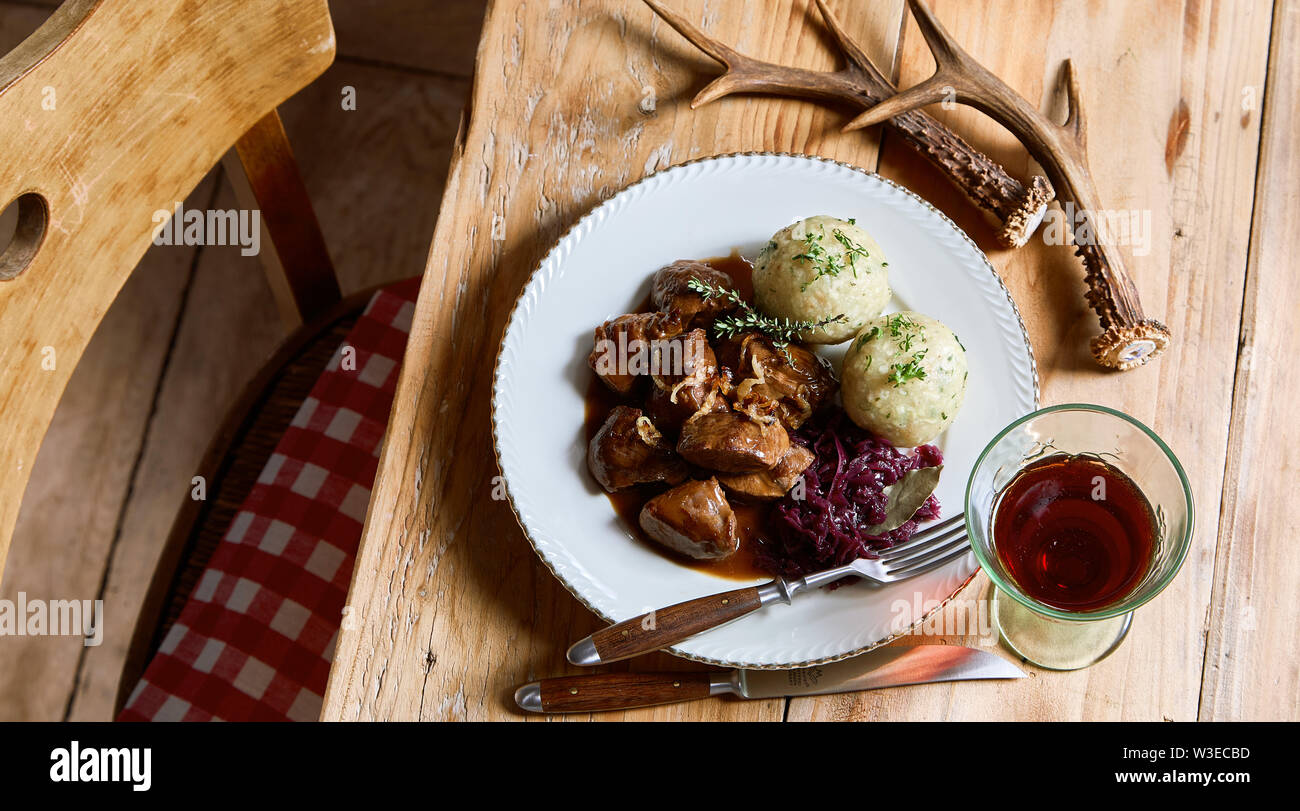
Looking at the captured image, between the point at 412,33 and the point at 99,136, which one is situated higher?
the point at 412,33

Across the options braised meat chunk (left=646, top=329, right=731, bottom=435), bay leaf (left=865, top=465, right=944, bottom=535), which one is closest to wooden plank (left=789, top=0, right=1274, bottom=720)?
bay leaf (left=865, top=465, right=944, bottom=535)

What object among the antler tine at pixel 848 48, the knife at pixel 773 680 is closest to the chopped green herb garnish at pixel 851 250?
→ the antler tine at pixel 848 48

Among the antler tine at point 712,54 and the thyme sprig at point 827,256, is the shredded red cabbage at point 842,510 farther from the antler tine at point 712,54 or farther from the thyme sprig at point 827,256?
the antler tine at point 712,54

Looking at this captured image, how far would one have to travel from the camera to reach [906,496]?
1.63 meters

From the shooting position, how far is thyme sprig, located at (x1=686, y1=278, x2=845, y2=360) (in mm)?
1627

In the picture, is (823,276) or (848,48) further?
(848,48)

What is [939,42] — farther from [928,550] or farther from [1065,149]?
[928,550]

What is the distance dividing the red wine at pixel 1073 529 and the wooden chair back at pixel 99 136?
58.1 inches

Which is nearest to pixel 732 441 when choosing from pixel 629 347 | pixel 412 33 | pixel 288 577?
pixel 629 347

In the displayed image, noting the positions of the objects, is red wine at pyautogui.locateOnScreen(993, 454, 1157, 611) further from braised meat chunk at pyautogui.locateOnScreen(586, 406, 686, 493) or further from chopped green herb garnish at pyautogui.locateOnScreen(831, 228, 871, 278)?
braised meat chunk at pyautogui.locateOnScreen(586, 406, 686, 493)

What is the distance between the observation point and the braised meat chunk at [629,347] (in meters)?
1.62

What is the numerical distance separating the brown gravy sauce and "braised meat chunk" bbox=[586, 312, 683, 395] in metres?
0.05

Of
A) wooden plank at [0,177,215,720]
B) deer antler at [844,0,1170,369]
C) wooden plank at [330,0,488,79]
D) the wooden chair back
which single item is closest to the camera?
the wooden chair back

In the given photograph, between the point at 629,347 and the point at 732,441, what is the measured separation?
0.25m
